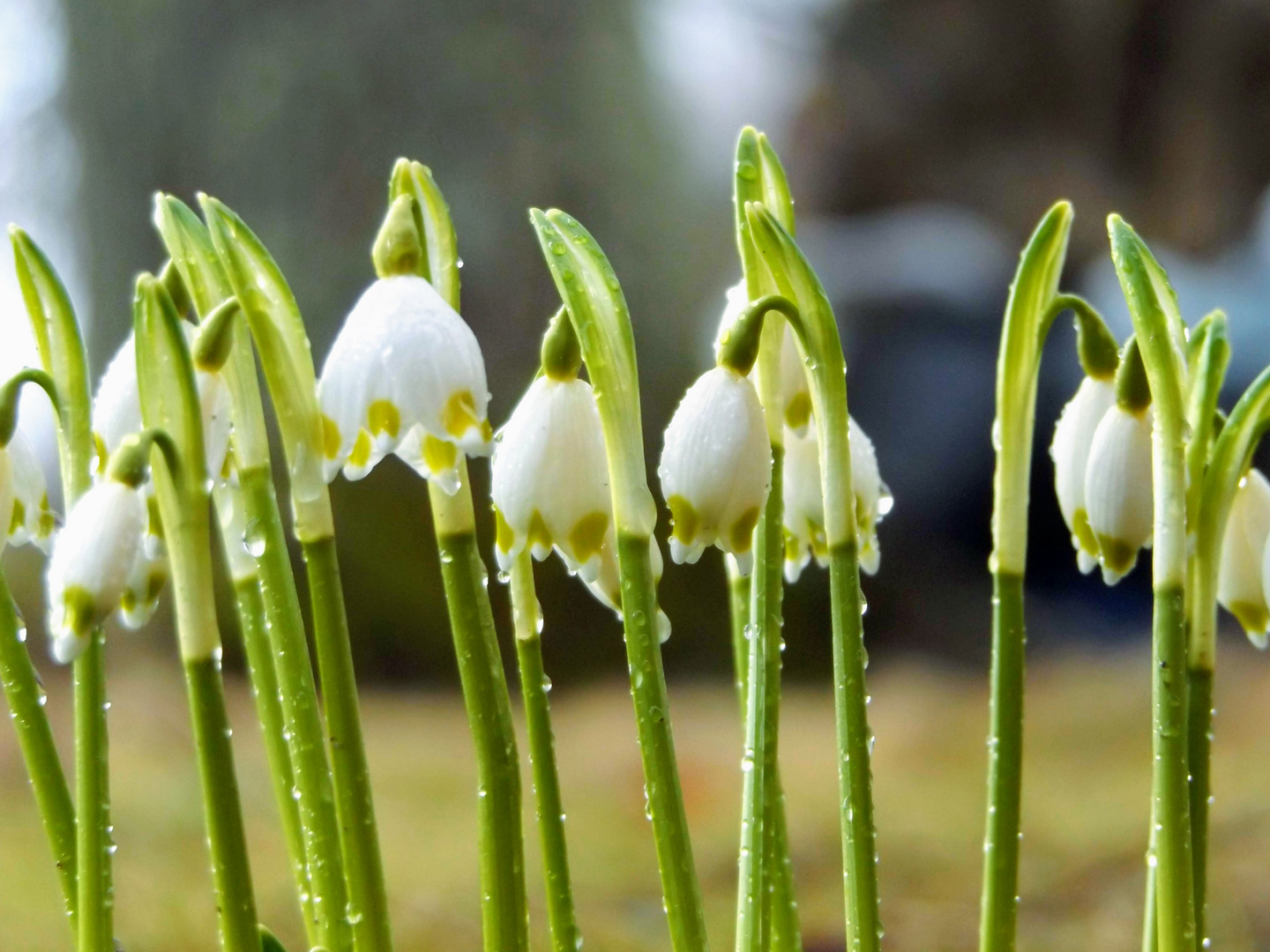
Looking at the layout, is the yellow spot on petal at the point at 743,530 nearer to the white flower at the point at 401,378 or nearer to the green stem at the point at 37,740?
the white flower at the point at 401,378

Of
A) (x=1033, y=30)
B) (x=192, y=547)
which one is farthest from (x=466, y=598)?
(x=1033, y=30)

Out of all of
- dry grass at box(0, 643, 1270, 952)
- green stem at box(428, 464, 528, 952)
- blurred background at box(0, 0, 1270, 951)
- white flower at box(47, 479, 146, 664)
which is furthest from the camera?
blurred background at box(0, 0, 1270, 951)

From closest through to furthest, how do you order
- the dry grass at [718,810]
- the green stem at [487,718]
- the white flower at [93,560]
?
the white flower at [93,560] → the green stem at [487,718] → the dry grass at [718,810]

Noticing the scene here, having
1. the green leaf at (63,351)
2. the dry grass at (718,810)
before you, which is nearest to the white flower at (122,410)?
the green leaf at (63,351)

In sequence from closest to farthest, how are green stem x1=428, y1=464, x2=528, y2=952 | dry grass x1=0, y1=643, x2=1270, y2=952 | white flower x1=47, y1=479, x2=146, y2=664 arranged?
1. white flower x1=47, y1=479, x2=146, y2=664
2. green stem x1=428, y1=464, x2=528, y2=952
3. dry grass x1=0, y1=643, x2=1270, y2=952

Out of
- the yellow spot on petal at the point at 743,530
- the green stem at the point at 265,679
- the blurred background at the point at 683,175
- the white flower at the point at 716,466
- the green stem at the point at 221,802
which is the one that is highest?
the blurred background at the point at 683,175

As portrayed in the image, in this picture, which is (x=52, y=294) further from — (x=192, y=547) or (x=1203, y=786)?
(x=1203, y=786)

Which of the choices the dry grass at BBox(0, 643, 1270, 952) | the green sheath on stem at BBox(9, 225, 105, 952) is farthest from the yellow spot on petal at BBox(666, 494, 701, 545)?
the dry grass at BBox(0, 643, 1270, 952)

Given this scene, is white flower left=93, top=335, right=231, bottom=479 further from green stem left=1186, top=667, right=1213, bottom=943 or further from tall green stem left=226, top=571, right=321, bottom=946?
green stem left=1186, top=667, right=1213, bottom=943
